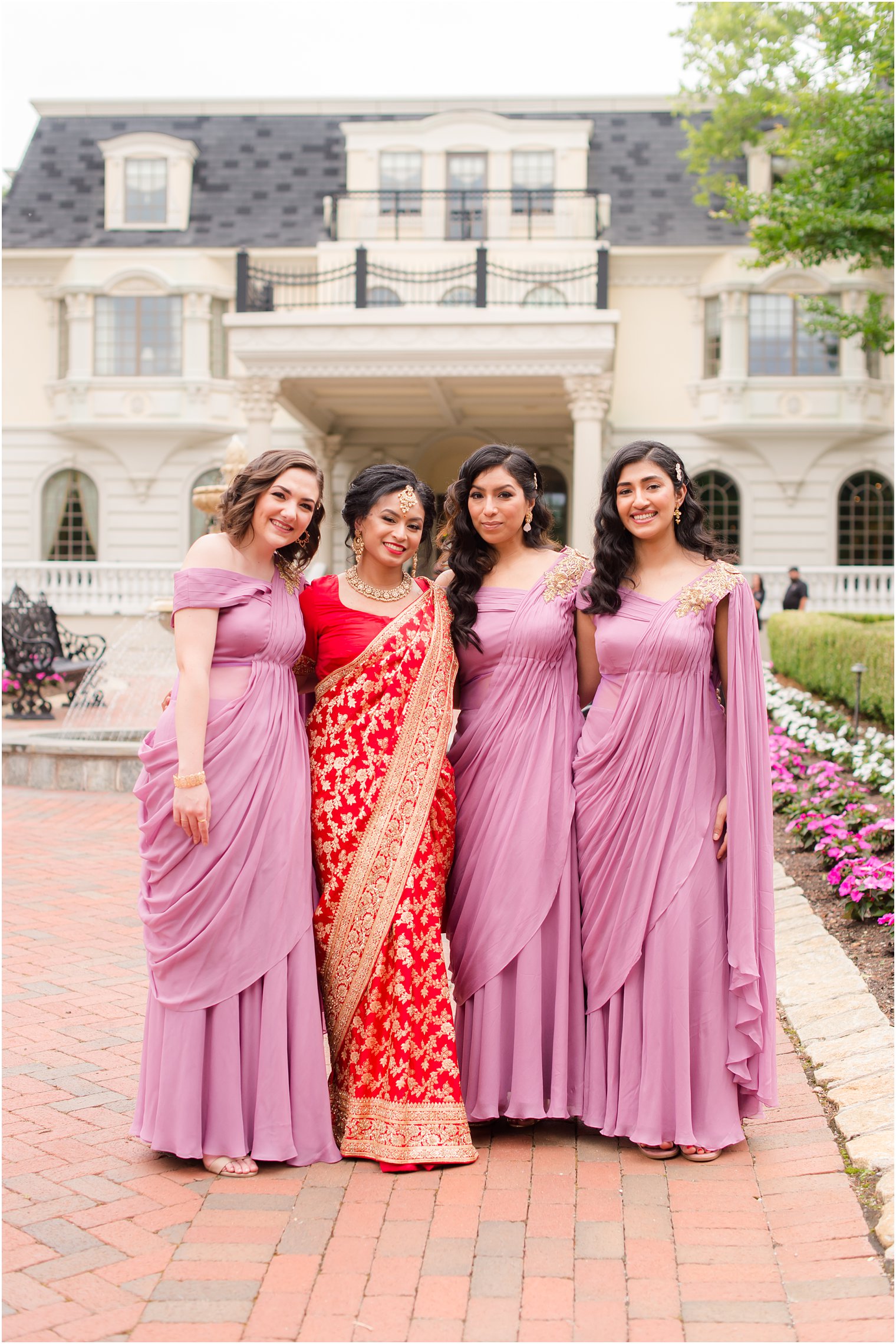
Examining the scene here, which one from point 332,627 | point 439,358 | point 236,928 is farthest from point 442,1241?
point 439,358

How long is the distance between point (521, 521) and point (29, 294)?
909 inches

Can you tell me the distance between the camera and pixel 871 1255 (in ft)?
9.19

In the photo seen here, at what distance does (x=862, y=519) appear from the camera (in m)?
23.2

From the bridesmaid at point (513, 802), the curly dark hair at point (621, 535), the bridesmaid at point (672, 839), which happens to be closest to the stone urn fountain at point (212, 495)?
the bridesmaid at point (513, 802)

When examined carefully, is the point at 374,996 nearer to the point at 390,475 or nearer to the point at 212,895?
the point at 212,895

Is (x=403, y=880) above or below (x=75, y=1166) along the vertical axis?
above

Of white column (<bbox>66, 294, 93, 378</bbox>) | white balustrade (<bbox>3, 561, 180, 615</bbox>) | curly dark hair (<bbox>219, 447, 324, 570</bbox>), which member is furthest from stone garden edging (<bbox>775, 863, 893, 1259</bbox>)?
white column (<bbox>66, 294, 93, 378</bbox>)

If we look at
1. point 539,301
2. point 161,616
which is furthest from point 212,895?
point 539,301

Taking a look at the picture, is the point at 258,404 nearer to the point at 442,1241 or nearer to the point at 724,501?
the point at 724,501

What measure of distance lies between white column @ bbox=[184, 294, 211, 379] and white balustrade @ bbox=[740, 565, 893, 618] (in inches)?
443

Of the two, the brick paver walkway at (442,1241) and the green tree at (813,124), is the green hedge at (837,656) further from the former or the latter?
the brick paver walkway at (442,1241)

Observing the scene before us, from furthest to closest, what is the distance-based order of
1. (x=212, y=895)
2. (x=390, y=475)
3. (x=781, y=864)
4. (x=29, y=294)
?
1. (x=29, y=294)
2. (x=781, y=864)
3. (x=390, y=475)
4. (x=212, y=895)

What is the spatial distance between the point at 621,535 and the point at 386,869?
3.99 ft

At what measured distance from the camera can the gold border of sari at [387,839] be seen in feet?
11.4
